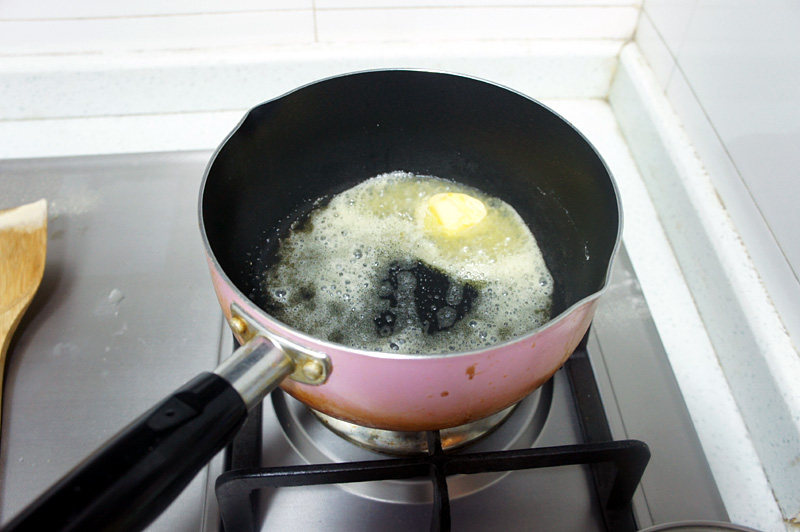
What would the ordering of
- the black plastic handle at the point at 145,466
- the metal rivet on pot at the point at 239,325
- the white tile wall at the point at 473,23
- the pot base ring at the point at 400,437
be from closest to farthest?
the black plastic handle at the point at 145,466, the metal rivet on pot at the point at 239,325, the pot base ring at the point at 400,437, the white tile wall at the point at 473,23

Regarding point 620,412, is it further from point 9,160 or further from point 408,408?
point 9,160

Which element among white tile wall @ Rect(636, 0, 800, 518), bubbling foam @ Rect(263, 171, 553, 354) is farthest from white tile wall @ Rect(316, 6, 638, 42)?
bubbling foam @ Rect(263, 171, 553, 354)

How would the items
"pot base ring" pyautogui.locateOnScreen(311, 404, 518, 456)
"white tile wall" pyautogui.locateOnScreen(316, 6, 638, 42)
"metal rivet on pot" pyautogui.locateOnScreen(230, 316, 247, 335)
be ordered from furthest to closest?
"white tile wall" pyautogui.locateOnScreen(316, 6, 638, 42), "pot base ring" pyautogui.locateOnScreen(311, 404, 518, 456), "metal rivet on pot" pyautogui.locateOnScreen(230, 316, 247, 335)

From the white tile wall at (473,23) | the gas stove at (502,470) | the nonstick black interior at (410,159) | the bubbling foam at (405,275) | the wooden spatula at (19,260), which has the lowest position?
the gas stove at (502,470)

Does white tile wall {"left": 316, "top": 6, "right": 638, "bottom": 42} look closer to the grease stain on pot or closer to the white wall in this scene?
the white wall

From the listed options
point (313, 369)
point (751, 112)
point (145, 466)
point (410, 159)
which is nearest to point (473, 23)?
point (410, 159)

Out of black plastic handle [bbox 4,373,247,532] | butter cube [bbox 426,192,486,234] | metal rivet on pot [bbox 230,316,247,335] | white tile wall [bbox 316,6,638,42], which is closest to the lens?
black plastic handle [bbox 4,373,247,532]

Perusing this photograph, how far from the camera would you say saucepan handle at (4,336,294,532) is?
31 centimetres

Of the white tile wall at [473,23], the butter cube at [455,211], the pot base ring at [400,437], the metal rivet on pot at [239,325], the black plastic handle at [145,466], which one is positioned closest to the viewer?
the black plastic handle at [145,466]

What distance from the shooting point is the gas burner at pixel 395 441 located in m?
0.53

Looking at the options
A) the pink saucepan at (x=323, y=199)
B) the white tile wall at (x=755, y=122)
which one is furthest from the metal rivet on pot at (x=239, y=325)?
the white tile wall at (x=755, y=122)

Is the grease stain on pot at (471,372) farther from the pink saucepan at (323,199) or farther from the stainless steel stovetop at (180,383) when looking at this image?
the stainless steel stovetop at (180,383)

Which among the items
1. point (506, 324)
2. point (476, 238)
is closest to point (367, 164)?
point (476, 238)

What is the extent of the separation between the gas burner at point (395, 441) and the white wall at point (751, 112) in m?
0.26
